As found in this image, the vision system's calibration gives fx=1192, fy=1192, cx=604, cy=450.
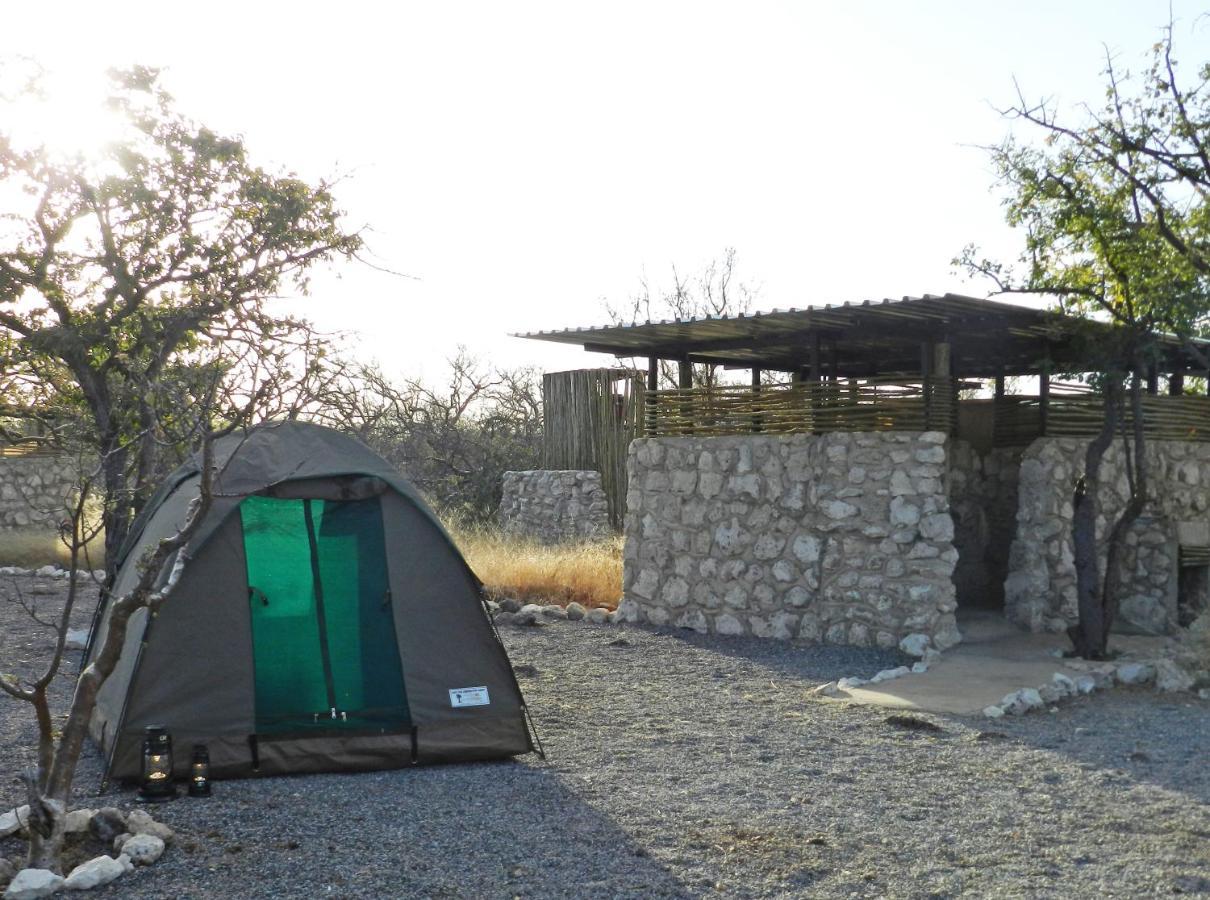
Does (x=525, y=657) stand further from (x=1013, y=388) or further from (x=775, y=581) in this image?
(x=1013, y=388)

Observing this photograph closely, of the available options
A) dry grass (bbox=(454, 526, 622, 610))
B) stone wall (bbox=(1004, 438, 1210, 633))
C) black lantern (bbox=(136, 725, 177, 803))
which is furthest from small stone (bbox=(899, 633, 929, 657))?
black lantern (bbox=(136, 725, 177, 803))

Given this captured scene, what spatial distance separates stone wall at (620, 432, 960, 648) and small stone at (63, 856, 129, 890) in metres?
7.25

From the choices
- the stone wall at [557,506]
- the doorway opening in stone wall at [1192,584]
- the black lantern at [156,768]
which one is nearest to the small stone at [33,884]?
the black lantern at [156,768]

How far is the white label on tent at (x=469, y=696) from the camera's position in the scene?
647cm

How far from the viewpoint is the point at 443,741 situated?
640cm

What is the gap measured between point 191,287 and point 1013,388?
16026 millimetres

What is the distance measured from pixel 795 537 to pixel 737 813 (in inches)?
228

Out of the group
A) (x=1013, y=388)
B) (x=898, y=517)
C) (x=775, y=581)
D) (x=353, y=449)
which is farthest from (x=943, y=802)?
(x=1013, y=388)

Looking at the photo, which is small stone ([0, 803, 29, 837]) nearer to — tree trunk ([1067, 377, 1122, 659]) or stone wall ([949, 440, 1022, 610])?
tree trunk ([1067, 377, 1122, 659])

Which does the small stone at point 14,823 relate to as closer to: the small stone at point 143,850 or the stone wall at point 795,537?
the small stone at point 143,850

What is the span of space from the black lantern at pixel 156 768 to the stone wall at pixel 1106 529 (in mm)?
7605

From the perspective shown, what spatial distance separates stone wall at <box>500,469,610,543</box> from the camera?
16.7 metres

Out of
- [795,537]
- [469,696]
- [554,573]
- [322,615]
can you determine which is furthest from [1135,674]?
[554,573]

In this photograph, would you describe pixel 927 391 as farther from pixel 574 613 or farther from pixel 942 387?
pixel 574 613
